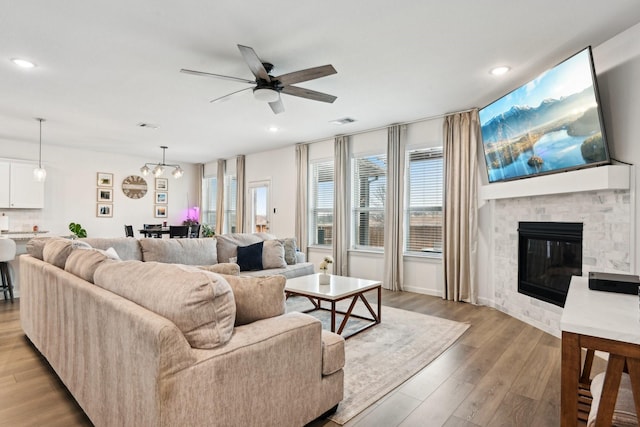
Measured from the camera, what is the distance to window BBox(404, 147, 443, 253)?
16.7ft

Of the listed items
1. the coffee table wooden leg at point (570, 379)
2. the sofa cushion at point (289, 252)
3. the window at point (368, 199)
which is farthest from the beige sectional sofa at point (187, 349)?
the window at point (368, 199)

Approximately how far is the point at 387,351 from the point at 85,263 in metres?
2.32

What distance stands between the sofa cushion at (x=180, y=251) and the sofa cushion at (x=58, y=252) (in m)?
1.35

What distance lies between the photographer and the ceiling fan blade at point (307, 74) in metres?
2.71

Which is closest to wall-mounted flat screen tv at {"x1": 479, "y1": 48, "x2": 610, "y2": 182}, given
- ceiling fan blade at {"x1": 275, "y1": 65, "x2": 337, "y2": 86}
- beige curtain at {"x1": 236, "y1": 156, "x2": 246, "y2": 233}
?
ceiling fan blade at {"x1": 275, "y1": 65, "x2": 337, "y2": 86}

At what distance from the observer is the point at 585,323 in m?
1.30

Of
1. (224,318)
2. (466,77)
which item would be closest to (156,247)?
(224,318)

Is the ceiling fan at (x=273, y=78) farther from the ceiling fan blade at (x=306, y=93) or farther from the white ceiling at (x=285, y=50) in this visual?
the white ceiling at (x=285, y=50)

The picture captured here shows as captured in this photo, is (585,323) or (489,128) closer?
(585,323)

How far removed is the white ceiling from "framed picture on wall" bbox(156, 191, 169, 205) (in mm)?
3634

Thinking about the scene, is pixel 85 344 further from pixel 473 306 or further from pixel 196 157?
pixel 196 157

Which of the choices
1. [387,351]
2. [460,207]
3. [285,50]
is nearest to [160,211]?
[285,50]

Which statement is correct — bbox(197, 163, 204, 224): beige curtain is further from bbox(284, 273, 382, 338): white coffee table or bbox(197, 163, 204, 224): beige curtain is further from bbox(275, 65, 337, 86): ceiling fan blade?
bbox(275, 65, 337, 86): ceiling fan blade

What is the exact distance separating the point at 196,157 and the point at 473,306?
22.8 ft
